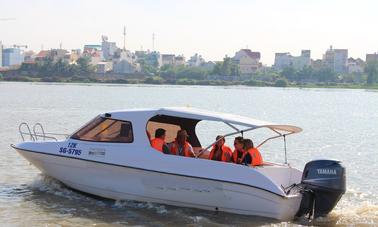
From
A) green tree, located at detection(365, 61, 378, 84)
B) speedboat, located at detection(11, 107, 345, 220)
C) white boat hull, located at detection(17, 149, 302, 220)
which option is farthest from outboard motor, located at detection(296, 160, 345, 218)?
green tree, located at detection(365, 61, 378, 84)

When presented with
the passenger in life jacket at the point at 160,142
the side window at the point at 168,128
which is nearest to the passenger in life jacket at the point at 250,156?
the passenger in life jacket at the point at 160,142

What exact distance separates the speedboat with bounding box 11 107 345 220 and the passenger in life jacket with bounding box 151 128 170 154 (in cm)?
20

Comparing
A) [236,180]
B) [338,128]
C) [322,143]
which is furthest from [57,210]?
[338,128]

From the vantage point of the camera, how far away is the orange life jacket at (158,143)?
1339 centimetres

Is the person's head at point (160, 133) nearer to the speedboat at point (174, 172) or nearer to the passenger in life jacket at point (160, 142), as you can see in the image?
the passenger in life jacket at point (160, 142)

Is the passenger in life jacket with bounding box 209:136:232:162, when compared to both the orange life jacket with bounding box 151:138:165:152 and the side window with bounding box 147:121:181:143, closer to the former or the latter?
the orange life jacket with bounding box 151:138:165:152

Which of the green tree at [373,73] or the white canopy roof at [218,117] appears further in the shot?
the green tree at [373,73]

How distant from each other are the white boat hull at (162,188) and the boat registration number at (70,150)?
0.45 ft

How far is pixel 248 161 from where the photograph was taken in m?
13.0

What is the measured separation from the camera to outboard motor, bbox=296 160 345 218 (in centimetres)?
1220

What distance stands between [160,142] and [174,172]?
0.97 metres

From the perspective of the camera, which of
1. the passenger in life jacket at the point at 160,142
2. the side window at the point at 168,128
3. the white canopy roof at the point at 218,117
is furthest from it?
the side window at the point at 168,128

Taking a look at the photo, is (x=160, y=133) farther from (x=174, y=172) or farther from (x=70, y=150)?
(x=70, y=150)

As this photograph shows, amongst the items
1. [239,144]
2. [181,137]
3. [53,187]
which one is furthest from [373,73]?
[239,144]
